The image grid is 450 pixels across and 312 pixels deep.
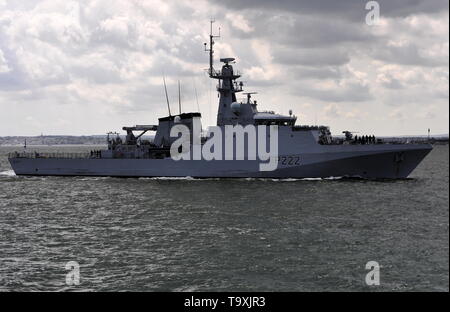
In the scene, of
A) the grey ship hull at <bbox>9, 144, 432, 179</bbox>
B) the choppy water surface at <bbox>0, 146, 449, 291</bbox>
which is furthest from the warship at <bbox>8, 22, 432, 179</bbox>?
the choppy water surface at <bbox>0, 146, 449, 291</bbox>

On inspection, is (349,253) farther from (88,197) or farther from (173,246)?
(88,197)

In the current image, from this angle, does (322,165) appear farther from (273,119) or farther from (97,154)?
(97,154)

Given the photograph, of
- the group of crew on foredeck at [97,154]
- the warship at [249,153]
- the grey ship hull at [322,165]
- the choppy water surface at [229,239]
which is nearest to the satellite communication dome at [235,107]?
the warship at [249,153]

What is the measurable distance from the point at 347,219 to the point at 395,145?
1506 cm

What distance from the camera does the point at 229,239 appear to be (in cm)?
1733

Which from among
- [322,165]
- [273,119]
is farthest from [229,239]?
[273,119]

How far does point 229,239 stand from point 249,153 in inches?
729

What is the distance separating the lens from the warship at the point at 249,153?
34062 millimetres

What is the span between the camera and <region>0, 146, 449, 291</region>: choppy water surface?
1304 cm

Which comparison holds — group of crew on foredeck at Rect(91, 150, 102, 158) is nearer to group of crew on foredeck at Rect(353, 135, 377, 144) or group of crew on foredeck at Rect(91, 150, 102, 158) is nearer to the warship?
the warship

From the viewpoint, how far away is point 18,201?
2908 centimetres

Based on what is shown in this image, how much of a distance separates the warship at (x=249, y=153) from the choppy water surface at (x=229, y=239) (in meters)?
3.88

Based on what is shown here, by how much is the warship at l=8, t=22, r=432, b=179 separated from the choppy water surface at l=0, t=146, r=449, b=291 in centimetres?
388

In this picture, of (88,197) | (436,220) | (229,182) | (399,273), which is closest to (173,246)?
(399,273)
